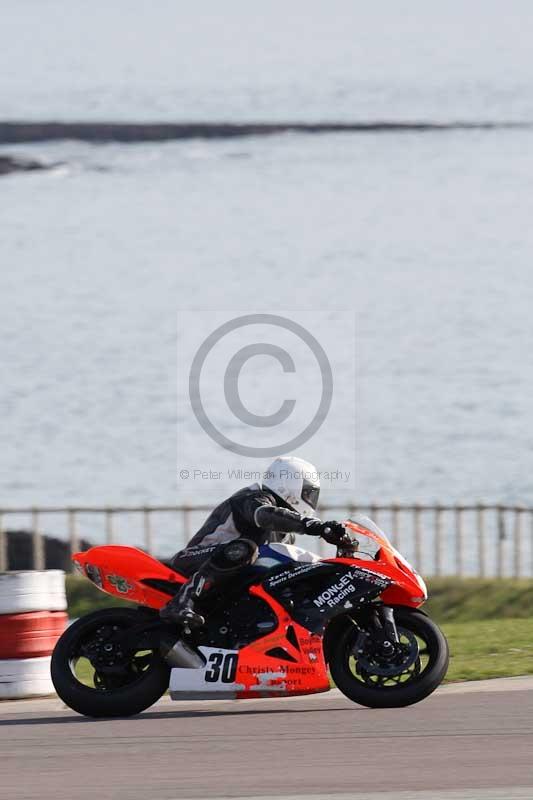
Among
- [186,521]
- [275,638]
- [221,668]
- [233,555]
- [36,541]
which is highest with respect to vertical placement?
[233,555]

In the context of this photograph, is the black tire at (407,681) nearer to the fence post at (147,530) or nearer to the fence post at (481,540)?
the fence post at (481,540)

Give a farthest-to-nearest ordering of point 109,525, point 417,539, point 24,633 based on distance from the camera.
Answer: point 109,525, point 417,539, point 24,633

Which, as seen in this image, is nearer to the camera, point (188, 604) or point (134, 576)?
point (188, 604)

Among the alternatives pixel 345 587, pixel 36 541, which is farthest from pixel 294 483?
pixel 36 541

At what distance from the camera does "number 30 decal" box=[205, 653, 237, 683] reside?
30.3 feet

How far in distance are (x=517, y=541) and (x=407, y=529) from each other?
1797mm

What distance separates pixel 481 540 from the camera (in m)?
24.4

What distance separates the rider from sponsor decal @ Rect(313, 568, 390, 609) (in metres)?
0.23

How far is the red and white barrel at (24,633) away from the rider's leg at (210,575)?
1529mm

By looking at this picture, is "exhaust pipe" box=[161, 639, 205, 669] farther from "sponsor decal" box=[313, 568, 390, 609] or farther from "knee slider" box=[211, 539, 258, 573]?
"sponsor decal" box=[313, 568, 390, 609]

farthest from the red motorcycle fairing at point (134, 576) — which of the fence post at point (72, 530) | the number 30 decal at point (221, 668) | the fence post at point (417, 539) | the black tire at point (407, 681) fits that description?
the fence post at point (72, 530)

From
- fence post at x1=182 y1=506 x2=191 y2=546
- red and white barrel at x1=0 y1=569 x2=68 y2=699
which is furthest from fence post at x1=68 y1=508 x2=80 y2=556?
red and white barrel at x1=0 y1=569 x2=68 y2=699

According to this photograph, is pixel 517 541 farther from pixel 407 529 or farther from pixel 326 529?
pixel 326 529

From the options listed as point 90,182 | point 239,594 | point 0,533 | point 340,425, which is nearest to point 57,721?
point 239,594
